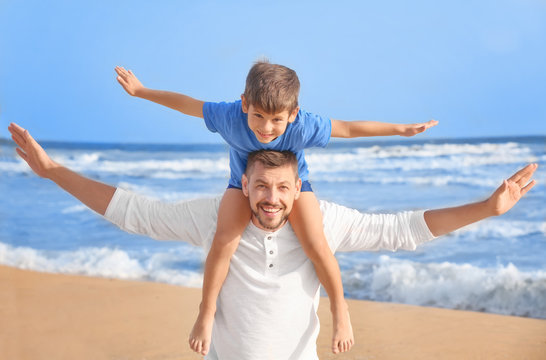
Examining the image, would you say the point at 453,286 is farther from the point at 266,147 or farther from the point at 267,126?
the point at 267,126

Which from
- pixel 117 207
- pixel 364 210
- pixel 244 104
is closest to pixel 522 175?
pixel 244 104

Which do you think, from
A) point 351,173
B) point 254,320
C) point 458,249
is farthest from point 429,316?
point 351,173

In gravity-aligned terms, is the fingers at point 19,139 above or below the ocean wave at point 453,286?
above

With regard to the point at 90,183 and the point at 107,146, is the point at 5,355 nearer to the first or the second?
the point at 90,183

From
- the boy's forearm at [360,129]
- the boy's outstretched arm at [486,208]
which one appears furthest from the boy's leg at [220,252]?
the boy's outstretched arm at [486,208]

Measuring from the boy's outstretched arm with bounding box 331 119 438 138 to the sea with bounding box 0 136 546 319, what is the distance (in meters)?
3.32

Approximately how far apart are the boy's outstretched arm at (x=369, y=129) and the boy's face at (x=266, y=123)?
0.31 meters

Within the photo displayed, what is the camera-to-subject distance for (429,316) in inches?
192

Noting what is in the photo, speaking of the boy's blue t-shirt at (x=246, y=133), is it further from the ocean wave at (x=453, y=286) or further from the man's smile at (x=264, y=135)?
the ocean wave at (x=453, y=286)

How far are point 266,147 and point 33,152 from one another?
2.81 feet

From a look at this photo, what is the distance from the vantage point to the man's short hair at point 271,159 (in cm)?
219

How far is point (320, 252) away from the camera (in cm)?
226

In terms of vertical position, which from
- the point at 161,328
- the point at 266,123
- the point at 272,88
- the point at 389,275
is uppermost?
the point at 272,88

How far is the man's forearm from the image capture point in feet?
7.55
